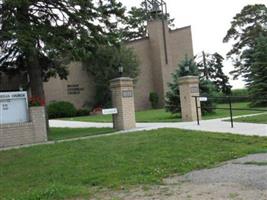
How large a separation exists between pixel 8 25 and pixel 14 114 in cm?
389

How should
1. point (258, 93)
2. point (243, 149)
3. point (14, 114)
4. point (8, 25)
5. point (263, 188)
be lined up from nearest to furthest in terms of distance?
point (263, 188)
point (243, 149)
point (14, 114)
point (8, 25)
point (258, 93)

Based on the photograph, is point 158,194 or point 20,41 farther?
point 20,41

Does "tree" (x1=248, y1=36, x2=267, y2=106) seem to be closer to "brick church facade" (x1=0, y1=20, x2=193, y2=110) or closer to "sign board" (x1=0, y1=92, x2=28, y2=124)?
"brick church facade" (x1=0, y1=20, x2=193, y2=110)

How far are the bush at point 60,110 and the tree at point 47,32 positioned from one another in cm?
1664

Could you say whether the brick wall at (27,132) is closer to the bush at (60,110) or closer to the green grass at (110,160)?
the green grass at (110,160)

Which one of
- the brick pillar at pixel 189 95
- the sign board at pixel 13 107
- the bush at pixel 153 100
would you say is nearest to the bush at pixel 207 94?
the brick pillar at pixel 189 95

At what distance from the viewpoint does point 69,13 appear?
21.8 m

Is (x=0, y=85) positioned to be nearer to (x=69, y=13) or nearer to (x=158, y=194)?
(x=69, y=13)

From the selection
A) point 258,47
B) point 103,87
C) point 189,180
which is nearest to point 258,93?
point 258,47

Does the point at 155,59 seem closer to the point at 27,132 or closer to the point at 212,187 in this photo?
the point at 27,132

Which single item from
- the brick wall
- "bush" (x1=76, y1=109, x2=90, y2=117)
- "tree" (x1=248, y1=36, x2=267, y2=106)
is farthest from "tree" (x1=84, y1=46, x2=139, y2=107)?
the brick wall

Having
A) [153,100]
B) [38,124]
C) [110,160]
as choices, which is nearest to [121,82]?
[38,124]

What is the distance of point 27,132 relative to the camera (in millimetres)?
17875

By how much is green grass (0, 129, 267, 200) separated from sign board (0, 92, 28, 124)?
9.17 ft
